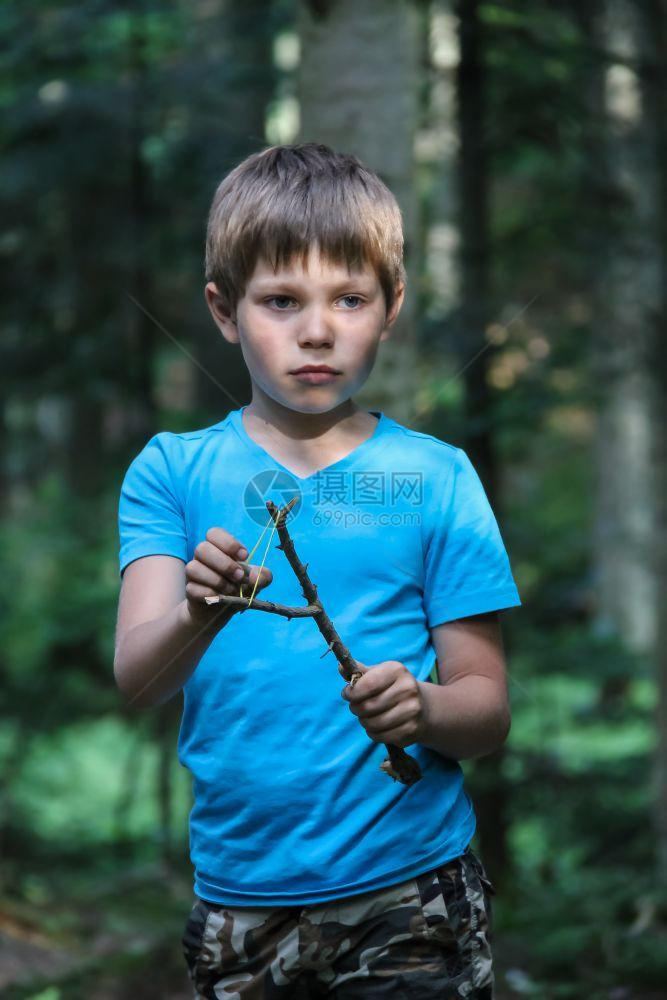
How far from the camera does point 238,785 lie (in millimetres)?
1961

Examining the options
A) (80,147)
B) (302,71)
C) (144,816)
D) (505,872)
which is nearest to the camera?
(302,71)

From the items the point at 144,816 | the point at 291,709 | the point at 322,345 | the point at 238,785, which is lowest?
the point at 144,816

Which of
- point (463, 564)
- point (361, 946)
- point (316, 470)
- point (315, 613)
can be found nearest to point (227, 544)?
point (315, 613)

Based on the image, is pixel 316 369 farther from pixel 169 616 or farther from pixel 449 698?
pixel 449 698

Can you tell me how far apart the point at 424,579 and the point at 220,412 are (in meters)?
4.64

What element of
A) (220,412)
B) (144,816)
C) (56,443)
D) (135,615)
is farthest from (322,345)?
(56,443)

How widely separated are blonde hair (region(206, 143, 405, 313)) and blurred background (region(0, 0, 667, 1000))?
1.78m

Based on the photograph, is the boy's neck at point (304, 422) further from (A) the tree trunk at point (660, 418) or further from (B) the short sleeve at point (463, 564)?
(A) the tree trunk at point (660, 418)

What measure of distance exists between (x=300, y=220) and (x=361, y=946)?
48.6 inches

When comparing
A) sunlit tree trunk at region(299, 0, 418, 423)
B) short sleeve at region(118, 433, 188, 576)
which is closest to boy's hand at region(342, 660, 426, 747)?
short sleeve at region(118, 433, 188, 576)

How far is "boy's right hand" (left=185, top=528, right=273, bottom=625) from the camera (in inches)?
64.1

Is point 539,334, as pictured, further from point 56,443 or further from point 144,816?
point 56,443

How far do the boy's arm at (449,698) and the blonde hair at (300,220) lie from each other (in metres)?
0.61

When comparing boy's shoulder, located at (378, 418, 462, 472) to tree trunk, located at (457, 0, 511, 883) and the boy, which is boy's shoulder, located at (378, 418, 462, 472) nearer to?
the boy
